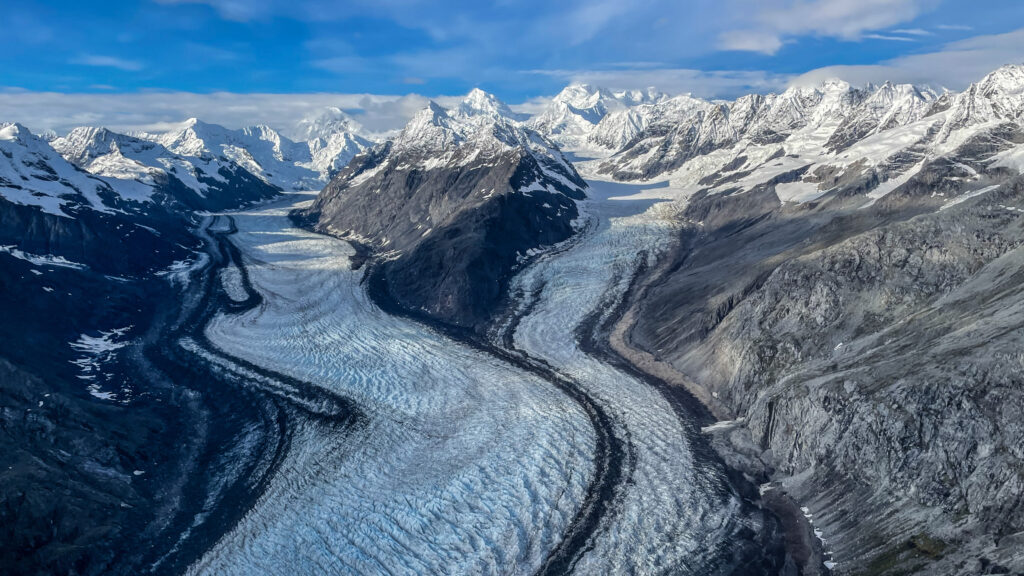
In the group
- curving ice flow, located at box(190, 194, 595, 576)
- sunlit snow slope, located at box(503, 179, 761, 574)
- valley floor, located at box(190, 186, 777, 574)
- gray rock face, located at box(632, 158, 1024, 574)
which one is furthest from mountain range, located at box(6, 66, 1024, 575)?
curving ice flow, located at box(190, 194, 595, 576)

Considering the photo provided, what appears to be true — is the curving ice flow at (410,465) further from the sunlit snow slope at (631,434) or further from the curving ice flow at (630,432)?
the sunlit snow slope at (631,434)

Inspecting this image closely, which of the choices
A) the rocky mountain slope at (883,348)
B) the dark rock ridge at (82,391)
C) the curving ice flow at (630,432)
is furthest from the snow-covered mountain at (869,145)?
the dark rock ridge at (82,391)

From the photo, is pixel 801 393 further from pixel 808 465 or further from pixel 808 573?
pixel 808 573

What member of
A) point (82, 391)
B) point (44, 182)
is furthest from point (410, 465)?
point (44, 182)

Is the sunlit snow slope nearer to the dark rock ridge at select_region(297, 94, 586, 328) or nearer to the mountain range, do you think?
the mountain range

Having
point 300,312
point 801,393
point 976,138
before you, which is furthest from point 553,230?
point 801,393
